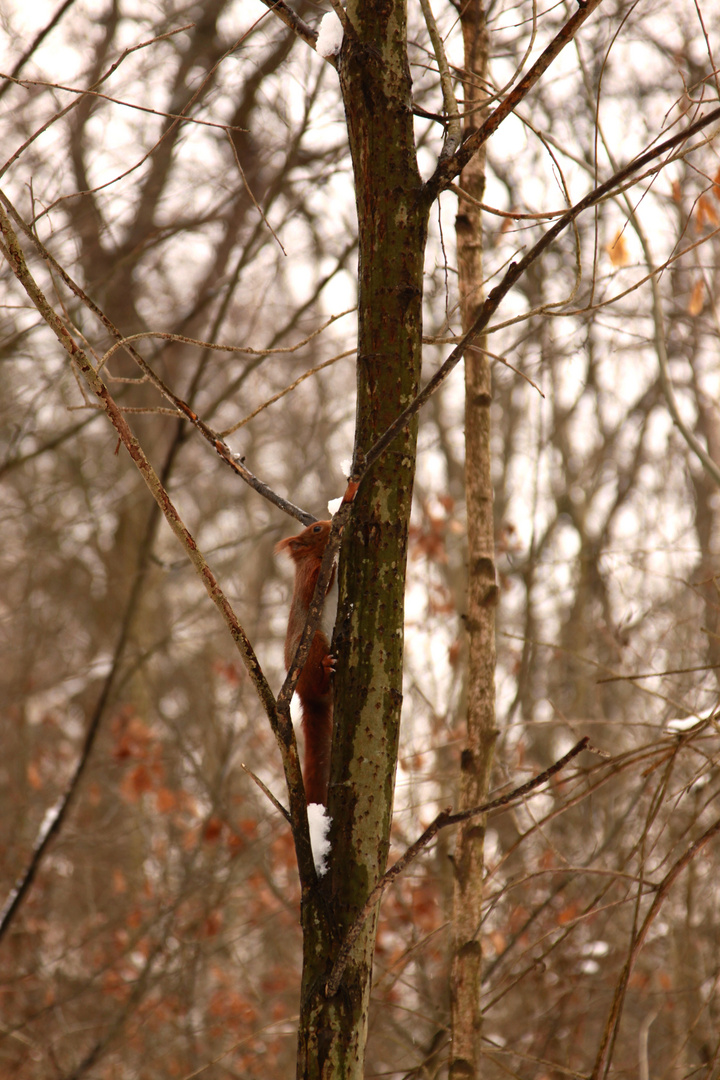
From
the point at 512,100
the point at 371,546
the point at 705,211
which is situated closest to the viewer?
the point at 512,100

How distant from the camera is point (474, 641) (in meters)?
2.35

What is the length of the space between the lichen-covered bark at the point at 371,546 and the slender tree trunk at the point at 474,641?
1.77ft

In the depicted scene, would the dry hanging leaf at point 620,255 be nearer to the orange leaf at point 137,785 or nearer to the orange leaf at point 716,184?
the orange leaf at point 716,184

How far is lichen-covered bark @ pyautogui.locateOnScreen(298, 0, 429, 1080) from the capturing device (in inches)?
53.6

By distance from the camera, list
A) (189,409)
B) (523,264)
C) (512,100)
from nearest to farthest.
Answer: (523,264), (512,100), (189,409)

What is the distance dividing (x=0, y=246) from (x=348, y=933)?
3.82ft

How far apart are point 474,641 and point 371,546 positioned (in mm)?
944

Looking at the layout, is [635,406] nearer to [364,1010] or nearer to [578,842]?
[578,842]

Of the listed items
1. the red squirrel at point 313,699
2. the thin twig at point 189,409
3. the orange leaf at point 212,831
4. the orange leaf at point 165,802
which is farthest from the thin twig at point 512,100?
the orange leaf at point 165,802

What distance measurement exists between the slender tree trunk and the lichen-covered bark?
54 cm

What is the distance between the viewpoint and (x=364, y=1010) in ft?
4.48

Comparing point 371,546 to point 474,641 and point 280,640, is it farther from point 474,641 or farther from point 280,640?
point 280,640

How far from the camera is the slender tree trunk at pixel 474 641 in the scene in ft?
7.07

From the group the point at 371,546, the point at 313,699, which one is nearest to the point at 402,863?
the point at 371,546
